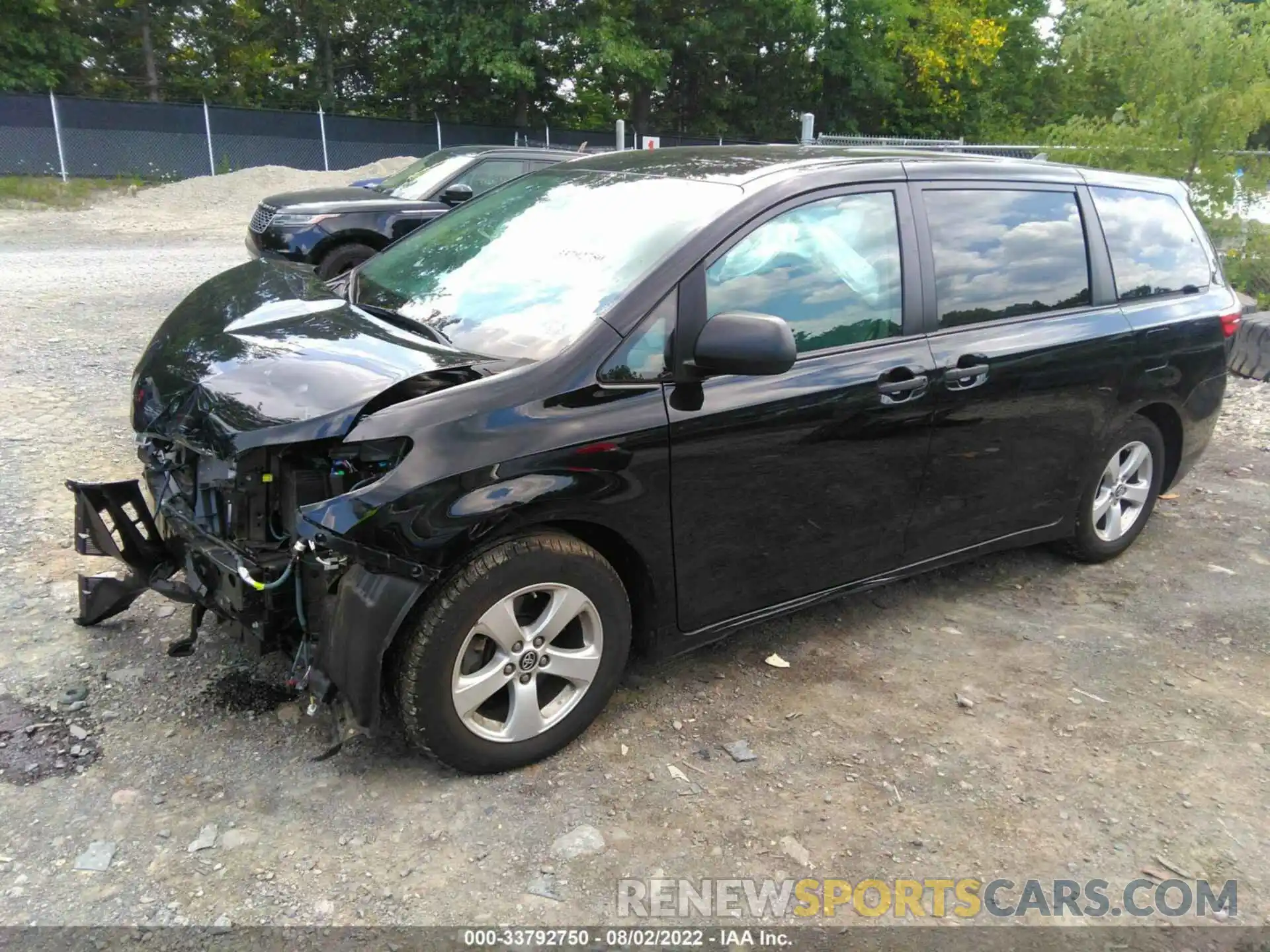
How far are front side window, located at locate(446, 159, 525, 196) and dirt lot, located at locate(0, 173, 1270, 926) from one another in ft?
21.7

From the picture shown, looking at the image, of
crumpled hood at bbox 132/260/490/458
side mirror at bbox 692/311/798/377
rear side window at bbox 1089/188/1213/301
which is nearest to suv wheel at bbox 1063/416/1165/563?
rear side window at bbox 1089/188/1213/301

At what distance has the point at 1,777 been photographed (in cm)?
280

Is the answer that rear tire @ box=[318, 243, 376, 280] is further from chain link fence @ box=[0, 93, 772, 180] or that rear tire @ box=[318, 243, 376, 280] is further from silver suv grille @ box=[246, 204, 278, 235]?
chain link fence @ box=[0, 93, 772, 180]

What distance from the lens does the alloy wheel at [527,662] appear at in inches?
111

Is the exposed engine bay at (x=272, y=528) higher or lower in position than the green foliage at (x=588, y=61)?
lower

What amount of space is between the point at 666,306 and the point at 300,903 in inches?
77.6

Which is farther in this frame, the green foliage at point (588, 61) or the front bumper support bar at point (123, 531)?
the green foliage at point (588, 61)

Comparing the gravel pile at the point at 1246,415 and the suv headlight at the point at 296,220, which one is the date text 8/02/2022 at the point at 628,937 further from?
the suv headlight at the point at 296,220

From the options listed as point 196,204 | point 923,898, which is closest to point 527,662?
point 923,898

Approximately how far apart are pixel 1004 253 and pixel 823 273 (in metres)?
0.99

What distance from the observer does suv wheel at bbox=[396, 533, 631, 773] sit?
8.93 ft

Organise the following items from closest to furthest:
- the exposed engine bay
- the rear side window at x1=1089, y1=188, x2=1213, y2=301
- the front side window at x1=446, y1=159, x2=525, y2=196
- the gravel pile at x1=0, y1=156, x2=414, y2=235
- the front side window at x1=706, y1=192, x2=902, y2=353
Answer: the exposed engine bay → the front side window at x1=706, y1=192, x2=902, y2=353 → the rear side window at x1=1089, y1=188, x2=1213, y2=301 → the front side window at x1=446, y1=159, x2=525, y2=196 → the gravel pile at x1=0, y1=156, x2=414, y2=235

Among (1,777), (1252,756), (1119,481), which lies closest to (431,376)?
(1,777)

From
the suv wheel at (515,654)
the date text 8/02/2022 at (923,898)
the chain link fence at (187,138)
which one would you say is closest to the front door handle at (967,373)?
the suv wheel at (515,654)
